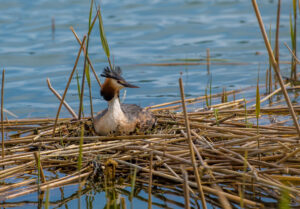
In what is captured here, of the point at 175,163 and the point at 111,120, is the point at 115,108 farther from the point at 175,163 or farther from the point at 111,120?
the point at 175,163

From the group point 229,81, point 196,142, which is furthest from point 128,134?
point 229,81

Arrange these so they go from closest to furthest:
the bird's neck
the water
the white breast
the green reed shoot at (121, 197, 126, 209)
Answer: the green reed shoot at (121, 197, 126, 209) < the white breast < the bird's neck < the water

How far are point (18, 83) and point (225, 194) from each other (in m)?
6.86

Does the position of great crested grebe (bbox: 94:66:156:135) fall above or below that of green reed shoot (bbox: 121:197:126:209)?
above

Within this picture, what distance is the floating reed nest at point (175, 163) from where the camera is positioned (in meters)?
4.16

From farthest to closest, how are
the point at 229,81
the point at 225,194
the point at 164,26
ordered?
the point at 164,26 < the point at 229,81 < the point at 225,194

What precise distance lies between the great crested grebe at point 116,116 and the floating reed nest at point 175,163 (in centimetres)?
23

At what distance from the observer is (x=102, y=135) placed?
18.7 feet

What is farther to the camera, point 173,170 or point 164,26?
point 164,26

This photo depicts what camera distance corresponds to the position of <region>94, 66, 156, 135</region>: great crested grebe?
18.5ft

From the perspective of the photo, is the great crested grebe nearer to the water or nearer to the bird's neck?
the bird's neck

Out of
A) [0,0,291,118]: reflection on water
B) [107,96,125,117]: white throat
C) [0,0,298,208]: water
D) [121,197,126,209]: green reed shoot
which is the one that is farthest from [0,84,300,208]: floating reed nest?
[0,0,291,118]: reflection on water

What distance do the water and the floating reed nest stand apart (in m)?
2.72

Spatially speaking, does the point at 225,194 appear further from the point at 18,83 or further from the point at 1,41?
the point at 1,41
